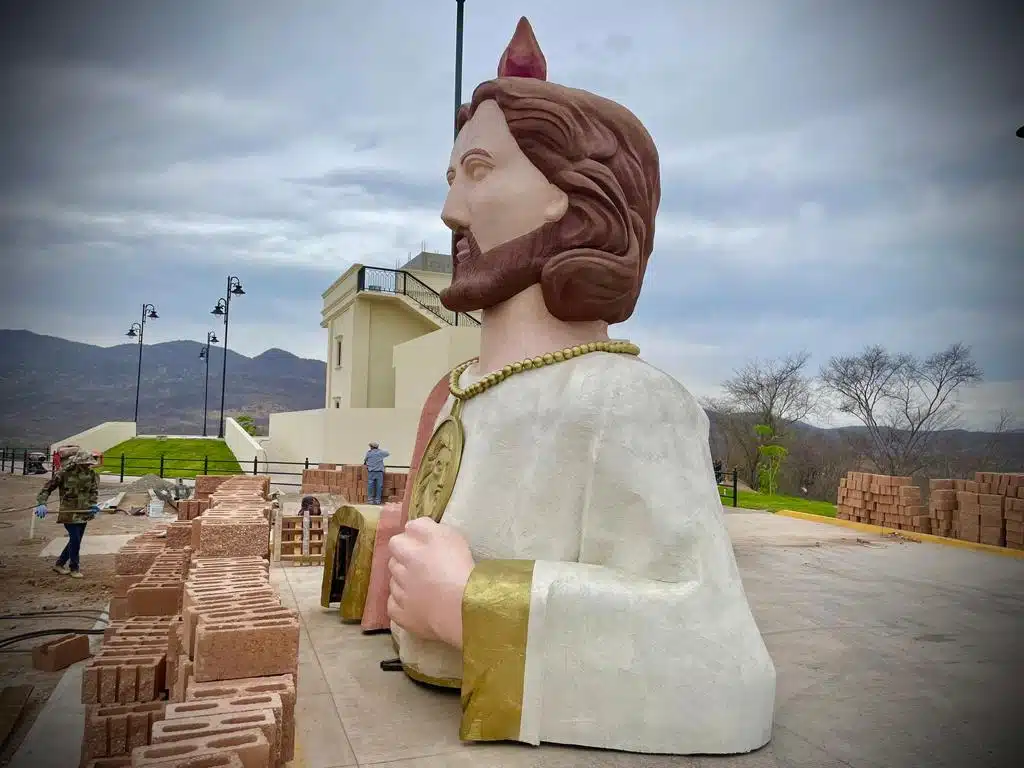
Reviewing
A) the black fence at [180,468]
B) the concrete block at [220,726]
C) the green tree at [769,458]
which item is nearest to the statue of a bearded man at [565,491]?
the concrete block at [220,726]

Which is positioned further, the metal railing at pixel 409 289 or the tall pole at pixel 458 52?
the metal railing at pixel 409 289

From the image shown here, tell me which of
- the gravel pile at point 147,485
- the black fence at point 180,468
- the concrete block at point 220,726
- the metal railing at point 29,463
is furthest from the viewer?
the metal railing at point 29,463

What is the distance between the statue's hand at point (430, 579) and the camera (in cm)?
222

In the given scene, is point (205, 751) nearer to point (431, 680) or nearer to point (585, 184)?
point (431, 680)

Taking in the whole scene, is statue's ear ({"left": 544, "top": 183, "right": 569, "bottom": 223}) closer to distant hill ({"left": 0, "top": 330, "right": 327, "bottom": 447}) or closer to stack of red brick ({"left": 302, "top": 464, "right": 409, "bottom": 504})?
distant hill ({"left": 0, "top": 330, "right": 327, "bottom": 447})

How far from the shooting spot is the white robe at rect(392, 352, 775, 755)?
2098 mm

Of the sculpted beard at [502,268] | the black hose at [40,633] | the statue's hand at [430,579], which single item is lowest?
the black hose at [40,633]

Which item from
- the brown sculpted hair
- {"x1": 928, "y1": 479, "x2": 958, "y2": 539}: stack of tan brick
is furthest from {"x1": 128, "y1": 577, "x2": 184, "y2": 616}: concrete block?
{"x1": 928, "y1": 479, "x2": 958, "y2": 539}: stack of tan brick

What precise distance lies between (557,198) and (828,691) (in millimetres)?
2266

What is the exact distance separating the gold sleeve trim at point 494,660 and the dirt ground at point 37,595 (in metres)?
2.67

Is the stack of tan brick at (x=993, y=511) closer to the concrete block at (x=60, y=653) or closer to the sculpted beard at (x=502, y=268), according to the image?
the sculpted beard at (x=502, y=268)

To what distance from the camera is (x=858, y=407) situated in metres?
25.3

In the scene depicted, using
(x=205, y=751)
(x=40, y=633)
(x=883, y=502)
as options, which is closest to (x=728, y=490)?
(x=883, y=502)

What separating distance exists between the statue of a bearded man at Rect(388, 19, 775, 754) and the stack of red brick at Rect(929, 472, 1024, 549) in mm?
9438
